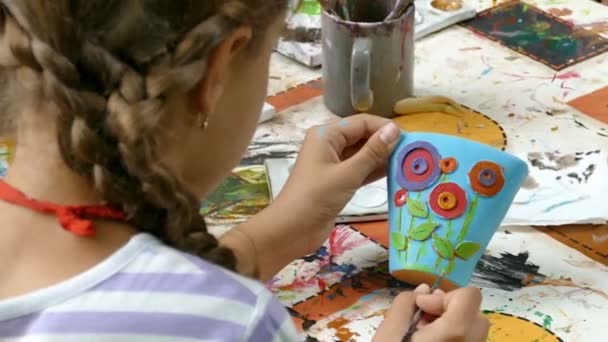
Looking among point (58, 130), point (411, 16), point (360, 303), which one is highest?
point (58, 130)

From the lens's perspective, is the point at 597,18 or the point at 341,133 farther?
the point at 597,18

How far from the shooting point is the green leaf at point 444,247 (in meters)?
0.74

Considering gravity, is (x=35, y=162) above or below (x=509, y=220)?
above

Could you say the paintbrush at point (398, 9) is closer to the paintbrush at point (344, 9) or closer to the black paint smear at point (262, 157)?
the paintbrush at point (344, 9)

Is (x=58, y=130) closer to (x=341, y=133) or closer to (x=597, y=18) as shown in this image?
(x=341, y=133)

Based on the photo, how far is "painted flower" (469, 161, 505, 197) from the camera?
2.45 ft

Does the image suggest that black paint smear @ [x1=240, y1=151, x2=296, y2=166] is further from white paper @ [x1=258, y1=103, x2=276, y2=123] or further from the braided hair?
the braided hair

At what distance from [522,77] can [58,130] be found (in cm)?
69

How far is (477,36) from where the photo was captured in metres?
1.17

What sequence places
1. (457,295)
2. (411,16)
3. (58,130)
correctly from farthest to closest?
(411,16)
(457,295)
(58,130)

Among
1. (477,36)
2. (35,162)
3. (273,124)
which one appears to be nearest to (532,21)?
(477,36)

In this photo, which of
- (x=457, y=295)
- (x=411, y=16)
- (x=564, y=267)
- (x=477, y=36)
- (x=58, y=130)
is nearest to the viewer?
(x=58, y=130)

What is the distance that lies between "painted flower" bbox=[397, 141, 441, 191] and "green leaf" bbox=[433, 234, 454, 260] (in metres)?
0.05

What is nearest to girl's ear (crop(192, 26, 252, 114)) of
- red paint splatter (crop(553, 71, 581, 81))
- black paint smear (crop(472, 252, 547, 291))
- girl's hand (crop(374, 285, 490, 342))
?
girl's hand (crop(374, 285, 490, 342))
